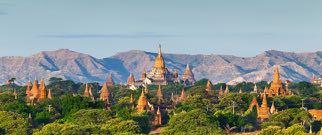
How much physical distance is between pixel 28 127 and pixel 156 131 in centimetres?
2262

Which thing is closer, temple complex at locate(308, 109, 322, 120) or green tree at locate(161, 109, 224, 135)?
green tree at locate(161, 109, 224, 135)

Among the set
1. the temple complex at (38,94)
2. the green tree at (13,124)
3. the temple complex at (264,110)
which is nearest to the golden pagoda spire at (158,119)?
the temple complex at (264,110)

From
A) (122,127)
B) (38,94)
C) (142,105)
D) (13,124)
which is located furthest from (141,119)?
(38,94)

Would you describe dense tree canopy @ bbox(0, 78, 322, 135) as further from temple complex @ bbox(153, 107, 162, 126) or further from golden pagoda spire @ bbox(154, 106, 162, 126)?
golden pagoda spire @ bbox(154, 106, 162, 126)

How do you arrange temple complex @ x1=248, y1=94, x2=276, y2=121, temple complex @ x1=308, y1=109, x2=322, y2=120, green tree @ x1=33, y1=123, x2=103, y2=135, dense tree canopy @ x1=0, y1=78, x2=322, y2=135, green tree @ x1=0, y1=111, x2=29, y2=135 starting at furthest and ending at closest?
1. temple complex @ x1=248, y1=94, x2=276, y2=121
2. temple complex @ x1=308, y1=109, x2=322, y2=120
3. green tree @ x1=0, y1=111, x2=29, y2=135
4. dense tree canopy @ x1=0, y1=78, x2=322, y2=135
5. green tree @ x1=33, y1=123, x2=103, y2=135

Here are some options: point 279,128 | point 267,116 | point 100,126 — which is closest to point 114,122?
point 100,126

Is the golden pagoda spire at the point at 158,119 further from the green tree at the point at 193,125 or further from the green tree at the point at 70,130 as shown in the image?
the green tree at the point at 70,130

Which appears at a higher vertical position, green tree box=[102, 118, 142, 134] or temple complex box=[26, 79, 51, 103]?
temple complex box=[26, 79, 51, 103]

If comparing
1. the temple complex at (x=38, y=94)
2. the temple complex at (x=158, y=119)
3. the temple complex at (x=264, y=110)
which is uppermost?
the temple complex at (x=38, y=94)

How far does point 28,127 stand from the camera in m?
129

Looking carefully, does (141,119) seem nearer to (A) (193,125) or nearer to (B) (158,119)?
(A) (193,125)

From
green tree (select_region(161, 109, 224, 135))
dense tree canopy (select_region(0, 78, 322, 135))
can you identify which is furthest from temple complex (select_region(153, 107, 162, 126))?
green tree (select_region(161, 109, 224, 135))

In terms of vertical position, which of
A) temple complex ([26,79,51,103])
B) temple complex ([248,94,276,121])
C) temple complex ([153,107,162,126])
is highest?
temple complex ([26,79,51,103])

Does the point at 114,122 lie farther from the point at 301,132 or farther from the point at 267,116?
the point at 267,116
